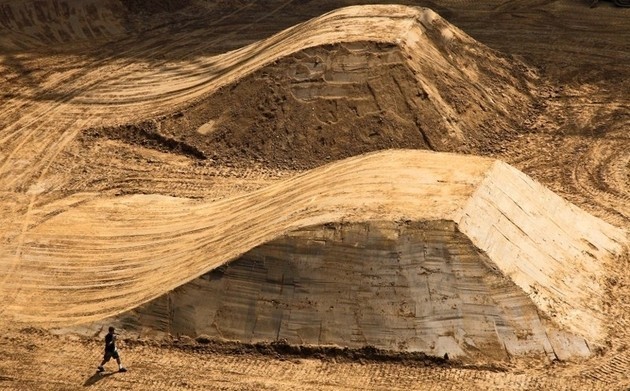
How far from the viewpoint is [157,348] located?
1652 cm

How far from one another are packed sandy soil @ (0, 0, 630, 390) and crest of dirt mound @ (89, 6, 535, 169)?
56mm

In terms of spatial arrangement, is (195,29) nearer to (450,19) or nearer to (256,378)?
(450,19)

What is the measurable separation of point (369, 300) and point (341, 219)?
1477 mm

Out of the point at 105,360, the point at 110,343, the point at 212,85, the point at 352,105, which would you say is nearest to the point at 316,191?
the point at 110,343

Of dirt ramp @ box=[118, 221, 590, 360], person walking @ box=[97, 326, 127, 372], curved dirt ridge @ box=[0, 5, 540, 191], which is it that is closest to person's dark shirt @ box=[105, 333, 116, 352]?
person walking @ box=[97, 326, 127, 372]

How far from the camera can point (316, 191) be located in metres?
18.1

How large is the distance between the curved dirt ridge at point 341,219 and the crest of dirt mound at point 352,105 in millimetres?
3563

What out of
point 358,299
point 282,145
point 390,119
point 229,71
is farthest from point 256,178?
point 358,299

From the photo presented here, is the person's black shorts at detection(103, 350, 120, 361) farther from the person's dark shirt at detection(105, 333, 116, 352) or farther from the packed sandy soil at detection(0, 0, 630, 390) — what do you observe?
the packed sandy soil at detection(0, 0, 630, 390)

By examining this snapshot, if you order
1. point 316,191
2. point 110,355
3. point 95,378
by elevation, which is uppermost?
point 316,191

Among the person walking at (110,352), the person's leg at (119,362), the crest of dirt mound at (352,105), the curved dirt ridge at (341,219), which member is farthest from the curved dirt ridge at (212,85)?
the person's leg at (119,362)

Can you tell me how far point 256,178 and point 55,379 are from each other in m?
8.02

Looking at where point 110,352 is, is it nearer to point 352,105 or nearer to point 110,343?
point 110,343

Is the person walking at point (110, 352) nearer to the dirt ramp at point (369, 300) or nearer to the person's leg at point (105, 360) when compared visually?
the person's leg at point (105, 360)
